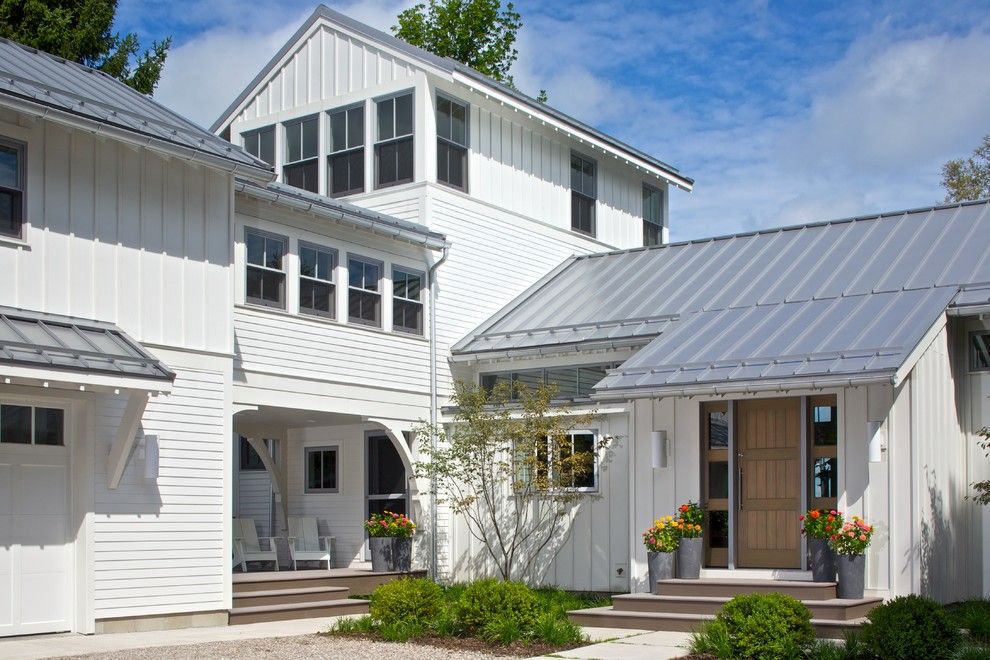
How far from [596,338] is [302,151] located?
282 inches

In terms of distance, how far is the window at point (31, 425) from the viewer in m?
13.1

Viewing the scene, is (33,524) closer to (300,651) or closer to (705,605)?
(300,651)

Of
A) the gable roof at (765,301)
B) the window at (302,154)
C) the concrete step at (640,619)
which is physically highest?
the window at (302,154)

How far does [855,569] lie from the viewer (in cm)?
1390

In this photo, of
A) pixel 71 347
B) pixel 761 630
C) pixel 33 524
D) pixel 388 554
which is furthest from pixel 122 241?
pixel 761 630

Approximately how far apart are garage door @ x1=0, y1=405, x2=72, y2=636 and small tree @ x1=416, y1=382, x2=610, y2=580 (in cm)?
634

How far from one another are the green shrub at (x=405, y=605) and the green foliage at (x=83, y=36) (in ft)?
51.8

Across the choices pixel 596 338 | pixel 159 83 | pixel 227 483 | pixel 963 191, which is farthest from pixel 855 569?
pixel 963 191

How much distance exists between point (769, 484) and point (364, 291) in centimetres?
691

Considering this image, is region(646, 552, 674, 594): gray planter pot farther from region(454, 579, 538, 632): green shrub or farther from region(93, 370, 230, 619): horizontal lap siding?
region(93, 370, 230, 619): horizontal lap siding

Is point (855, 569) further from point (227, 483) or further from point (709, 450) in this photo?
point (227, 483)

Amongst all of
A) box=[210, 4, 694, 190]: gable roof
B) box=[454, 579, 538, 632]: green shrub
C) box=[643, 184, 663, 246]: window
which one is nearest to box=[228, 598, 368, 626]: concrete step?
box=[454, 579, 538, 632]: green shrub

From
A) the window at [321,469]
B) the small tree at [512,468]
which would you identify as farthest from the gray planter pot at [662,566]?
the window at [321,469]

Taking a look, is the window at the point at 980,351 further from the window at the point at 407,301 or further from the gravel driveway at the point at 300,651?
the window at the point at 407,301
